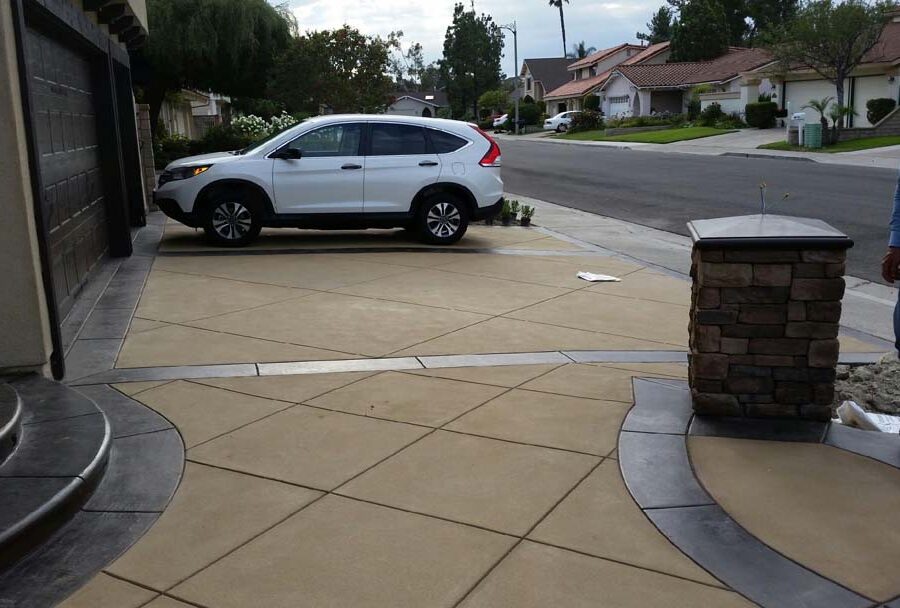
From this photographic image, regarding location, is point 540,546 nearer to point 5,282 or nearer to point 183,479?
point 183,479

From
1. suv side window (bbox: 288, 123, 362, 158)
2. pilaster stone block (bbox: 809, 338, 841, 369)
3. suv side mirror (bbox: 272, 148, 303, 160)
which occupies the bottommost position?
pilaster stone block (bbox: 809, 338, 841, 369)

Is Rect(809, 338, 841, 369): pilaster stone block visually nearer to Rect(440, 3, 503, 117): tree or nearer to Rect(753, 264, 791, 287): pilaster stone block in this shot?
Rect(753, 264, 791, 287): pilaster stone block

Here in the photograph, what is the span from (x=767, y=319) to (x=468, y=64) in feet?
333

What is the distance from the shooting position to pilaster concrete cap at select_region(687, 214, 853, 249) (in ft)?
16.1

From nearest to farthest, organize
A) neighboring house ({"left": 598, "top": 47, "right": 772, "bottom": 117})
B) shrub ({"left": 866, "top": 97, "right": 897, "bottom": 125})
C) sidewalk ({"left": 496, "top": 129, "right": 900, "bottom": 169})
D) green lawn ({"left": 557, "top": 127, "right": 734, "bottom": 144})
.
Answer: sidewalk ({"left": 496, "top": 129, "right": 900, "bottom": 169}) → shrub ({"left": 866, "top": 97, "right": 897, "bottom": 125}) → green lawn ({"left": 557, "top": 127, "right": 734, "bottom": 144}) → neighboring house ({"left": 598, "top": 47, "right": 772, "bottom": 117})

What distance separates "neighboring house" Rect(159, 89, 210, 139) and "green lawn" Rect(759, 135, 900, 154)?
77.9ft

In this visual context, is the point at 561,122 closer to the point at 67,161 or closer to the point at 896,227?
the point at 67,161

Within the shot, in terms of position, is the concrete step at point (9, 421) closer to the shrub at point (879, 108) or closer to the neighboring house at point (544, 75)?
the shrub at point (879, 108)

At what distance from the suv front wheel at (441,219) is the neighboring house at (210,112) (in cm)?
3377

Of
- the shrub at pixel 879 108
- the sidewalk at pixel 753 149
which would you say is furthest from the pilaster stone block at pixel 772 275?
the shrub at pixel 879 108

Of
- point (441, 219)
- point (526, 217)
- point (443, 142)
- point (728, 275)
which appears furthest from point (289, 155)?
point (728, 275)

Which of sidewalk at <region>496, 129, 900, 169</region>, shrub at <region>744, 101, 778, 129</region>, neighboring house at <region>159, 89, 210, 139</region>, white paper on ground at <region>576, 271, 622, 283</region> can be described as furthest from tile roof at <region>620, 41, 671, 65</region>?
white paper on ground at <region>576, 271, 622, 283</region>

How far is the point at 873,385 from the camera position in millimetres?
6430

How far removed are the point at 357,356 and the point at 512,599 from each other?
11.8ft
